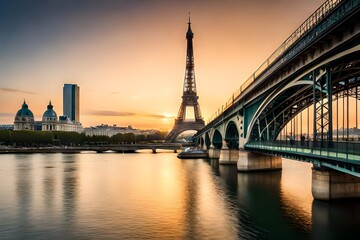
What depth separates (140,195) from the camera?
46.0m

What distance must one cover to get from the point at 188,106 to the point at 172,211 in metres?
155

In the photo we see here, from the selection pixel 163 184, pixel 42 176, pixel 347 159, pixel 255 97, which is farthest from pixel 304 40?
pixel 42 176

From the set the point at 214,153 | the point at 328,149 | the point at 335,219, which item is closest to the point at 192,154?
the point at 214,153

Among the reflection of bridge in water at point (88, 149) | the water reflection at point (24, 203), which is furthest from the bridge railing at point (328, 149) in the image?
the reflection of bridge in water at point (88, 149)

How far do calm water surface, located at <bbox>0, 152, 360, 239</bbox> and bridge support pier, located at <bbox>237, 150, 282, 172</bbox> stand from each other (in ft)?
32.9

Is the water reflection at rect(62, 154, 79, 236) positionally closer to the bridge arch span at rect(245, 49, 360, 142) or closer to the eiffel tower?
the bridge arch span at rect(245, 49, 360, 142)

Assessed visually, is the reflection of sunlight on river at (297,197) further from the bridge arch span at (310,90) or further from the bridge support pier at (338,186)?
the bridge arch span at (310,90)

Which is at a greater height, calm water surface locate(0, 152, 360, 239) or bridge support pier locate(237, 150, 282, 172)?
bridge support pier locate(237, 150, 282, 172)

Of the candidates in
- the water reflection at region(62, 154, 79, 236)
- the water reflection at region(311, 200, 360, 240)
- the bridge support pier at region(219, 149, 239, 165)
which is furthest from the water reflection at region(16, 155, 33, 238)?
the bridge support pier at region(219, 149, 239, 165)

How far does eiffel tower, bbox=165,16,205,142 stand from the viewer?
184 meters

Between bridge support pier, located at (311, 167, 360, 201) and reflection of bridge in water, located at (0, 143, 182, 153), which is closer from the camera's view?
bridge support pier, located at (311, 167, 360, 201)

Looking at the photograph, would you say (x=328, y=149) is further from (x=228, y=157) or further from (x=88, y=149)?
(x=88, y=149)

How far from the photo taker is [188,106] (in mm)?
190625

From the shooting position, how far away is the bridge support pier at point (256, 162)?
225ft
